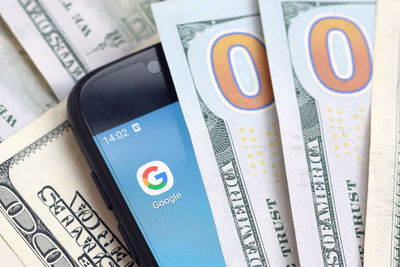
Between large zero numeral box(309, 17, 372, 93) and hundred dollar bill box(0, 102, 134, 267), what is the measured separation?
0.25 meters

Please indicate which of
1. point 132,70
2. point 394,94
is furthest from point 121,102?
point 394,94

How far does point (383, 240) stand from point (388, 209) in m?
0.03

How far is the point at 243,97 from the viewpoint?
0.47 m

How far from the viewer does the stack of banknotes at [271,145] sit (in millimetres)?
458

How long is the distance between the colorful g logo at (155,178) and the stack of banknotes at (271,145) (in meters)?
0.04

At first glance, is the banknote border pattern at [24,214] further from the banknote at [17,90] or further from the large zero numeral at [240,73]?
the large zero numeral at [240,73]

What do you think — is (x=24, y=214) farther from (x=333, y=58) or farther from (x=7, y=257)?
(x=333, y=58)

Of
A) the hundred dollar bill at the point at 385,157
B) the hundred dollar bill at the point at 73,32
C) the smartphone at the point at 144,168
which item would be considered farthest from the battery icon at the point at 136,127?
the hundred dollar bill at the point at 385,157

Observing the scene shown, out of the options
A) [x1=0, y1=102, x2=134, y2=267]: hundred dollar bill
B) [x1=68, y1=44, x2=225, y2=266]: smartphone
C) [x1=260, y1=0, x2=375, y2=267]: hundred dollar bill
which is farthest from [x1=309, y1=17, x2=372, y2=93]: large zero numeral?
[x1=0, y1=102, x2=134, y2=267]: hundred dollar bill

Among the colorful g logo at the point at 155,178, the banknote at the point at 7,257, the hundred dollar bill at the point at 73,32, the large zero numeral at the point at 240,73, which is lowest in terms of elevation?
the banknote at the point at 7,257

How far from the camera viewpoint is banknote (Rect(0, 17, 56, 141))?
1.62ft

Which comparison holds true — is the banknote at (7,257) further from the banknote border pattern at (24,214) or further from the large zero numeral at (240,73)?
the large zero numeral at (240,73)

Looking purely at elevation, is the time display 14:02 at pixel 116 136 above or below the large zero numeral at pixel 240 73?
below

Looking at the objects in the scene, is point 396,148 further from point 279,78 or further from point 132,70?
point 132,70
